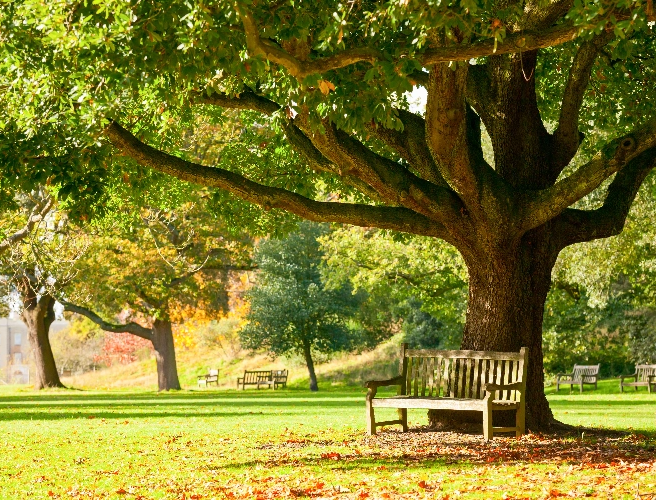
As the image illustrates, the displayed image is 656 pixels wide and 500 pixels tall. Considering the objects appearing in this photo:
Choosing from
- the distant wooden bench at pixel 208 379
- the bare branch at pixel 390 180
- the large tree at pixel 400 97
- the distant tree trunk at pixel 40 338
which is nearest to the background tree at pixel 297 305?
the distant wooden bench at pixel 208 379

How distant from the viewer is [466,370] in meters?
13.8

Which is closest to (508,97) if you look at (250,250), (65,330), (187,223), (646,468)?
(646,468)

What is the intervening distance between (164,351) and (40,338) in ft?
17.2

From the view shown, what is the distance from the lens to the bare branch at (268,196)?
1277 cm

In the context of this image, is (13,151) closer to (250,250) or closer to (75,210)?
(75,210)

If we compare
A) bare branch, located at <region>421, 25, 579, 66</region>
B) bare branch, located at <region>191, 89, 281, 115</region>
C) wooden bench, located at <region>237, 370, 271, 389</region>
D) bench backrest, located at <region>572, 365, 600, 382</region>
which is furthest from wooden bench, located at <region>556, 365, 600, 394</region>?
bare branch, located at <region>421, 25, 579, 66</region>

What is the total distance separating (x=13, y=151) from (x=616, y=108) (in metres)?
11.5

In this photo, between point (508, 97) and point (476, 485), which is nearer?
point (476, 485)

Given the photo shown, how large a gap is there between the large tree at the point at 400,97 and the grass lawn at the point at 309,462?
2353mm

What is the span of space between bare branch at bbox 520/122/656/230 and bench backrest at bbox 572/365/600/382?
21765 mm

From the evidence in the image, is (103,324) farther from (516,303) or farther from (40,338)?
(516,303)

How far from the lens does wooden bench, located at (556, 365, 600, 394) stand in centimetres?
3334

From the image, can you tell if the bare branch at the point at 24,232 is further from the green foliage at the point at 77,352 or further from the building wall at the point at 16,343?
the building wall at the point at 16,343

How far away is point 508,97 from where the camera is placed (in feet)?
46.4
